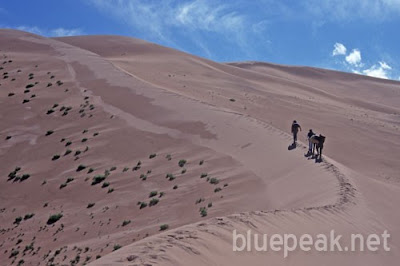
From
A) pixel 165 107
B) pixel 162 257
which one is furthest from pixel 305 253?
pixel 165 107

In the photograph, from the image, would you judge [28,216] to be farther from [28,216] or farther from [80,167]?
[80,167]

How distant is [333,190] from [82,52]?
143 feet

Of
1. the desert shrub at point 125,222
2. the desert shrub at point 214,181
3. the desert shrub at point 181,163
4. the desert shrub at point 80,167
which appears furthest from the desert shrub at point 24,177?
the desert shrub at point 214,181

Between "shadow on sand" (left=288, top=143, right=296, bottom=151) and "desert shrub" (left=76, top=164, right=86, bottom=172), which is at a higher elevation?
"shadow on sand" (left=288, top=143, right=296, bottom=151)

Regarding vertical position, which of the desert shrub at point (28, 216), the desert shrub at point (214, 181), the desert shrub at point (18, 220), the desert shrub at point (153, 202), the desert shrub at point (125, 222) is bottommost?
the desert shrub at point (18, 220)

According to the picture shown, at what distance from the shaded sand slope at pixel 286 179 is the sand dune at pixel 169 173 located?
0.05 m

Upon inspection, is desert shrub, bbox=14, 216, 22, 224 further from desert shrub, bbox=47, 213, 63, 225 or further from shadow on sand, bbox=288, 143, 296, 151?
shadow on sand, bbox=288, 143, 296, 151

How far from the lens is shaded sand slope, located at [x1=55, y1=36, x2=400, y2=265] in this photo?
8.35 meters

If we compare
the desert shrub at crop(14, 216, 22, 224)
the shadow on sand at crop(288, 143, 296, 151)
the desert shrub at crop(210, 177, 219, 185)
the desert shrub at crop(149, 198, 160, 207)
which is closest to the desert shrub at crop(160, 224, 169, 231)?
the desert shrub at crop(149, 198, 160, 207)

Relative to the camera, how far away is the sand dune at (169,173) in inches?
398

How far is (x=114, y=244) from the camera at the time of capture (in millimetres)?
12531

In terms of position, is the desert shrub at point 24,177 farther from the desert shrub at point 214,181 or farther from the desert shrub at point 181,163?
the desert shrub at point 214,181

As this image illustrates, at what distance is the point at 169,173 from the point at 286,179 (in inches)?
186

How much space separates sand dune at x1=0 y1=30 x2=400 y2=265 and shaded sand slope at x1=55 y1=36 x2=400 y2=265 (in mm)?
51
